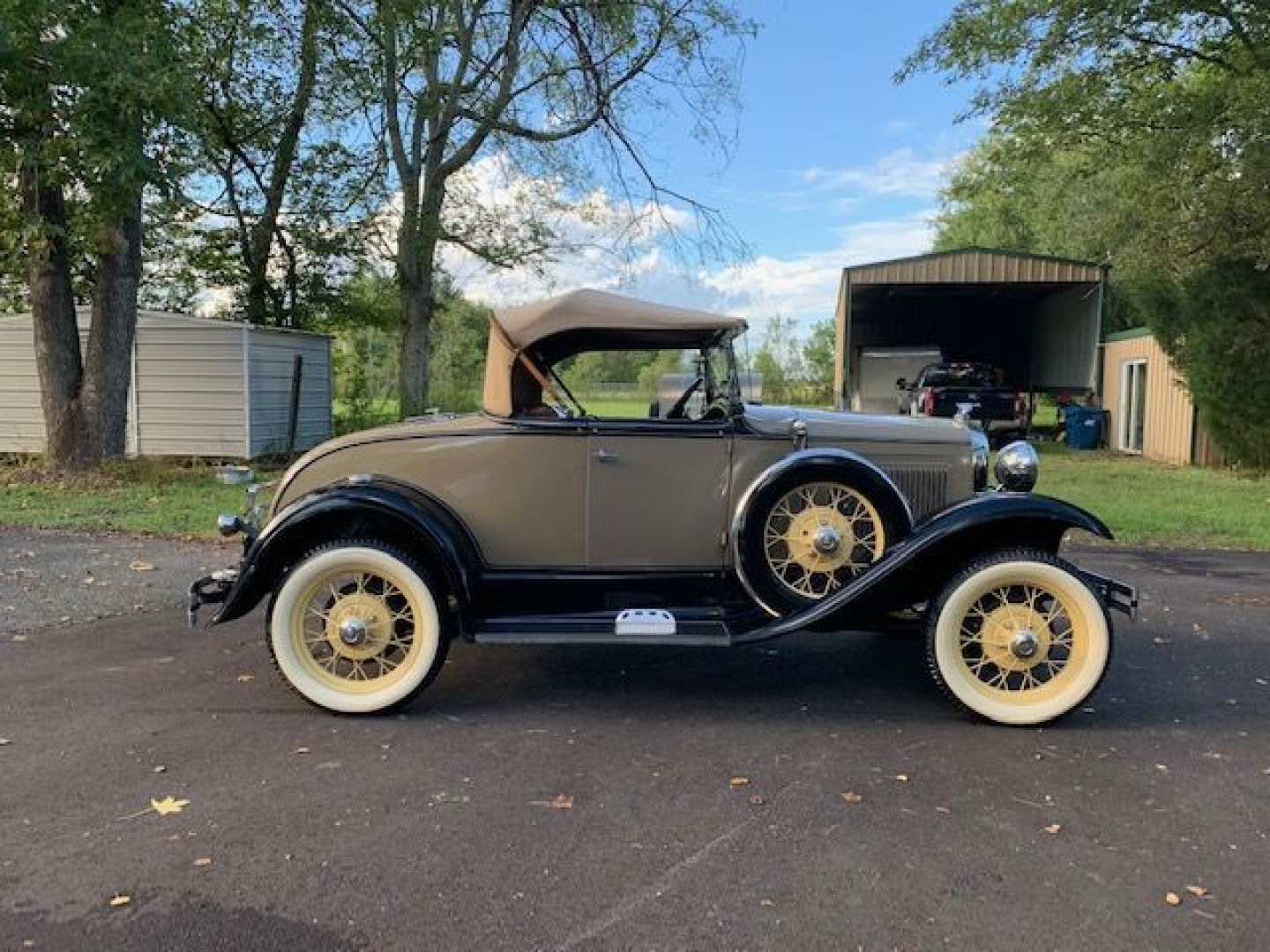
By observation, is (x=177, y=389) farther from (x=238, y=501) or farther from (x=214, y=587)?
(x=214, y=587)

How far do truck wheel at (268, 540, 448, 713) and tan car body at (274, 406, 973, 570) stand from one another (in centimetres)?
42

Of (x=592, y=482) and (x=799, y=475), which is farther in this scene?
(x=592, y=482)

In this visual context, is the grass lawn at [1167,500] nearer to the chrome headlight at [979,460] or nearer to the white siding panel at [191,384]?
the chrome headlight at [979,460]

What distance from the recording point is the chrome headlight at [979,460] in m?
4.87

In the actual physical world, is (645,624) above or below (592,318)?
below

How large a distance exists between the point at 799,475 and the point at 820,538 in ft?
1.00

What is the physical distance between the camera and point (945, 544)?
4230 millimetres

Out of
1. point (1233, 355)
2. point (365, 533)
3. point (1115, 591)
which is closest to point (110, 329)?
point (365, 533)

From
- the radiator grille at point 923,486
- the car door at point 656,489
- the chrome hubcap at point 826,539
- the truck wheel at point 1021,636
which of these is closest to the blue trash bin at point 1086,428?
the radiator grille at point 923,486

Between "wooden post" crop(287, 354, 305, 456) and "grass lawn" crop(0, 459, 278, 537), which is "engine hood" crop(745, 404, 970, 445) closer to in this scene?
"grass lawn" crop(0, 459, 278, 537)

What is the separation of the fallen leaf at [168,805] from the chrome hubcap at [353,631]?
1.04 m

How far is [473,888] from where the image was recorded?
9.34ft

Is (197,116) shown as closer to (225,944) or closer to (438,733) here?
(438,733)

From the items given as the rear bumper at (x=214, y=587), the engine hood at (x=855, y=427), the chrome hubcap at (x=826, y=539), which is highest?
the engine hood at (x=855, y=427)
